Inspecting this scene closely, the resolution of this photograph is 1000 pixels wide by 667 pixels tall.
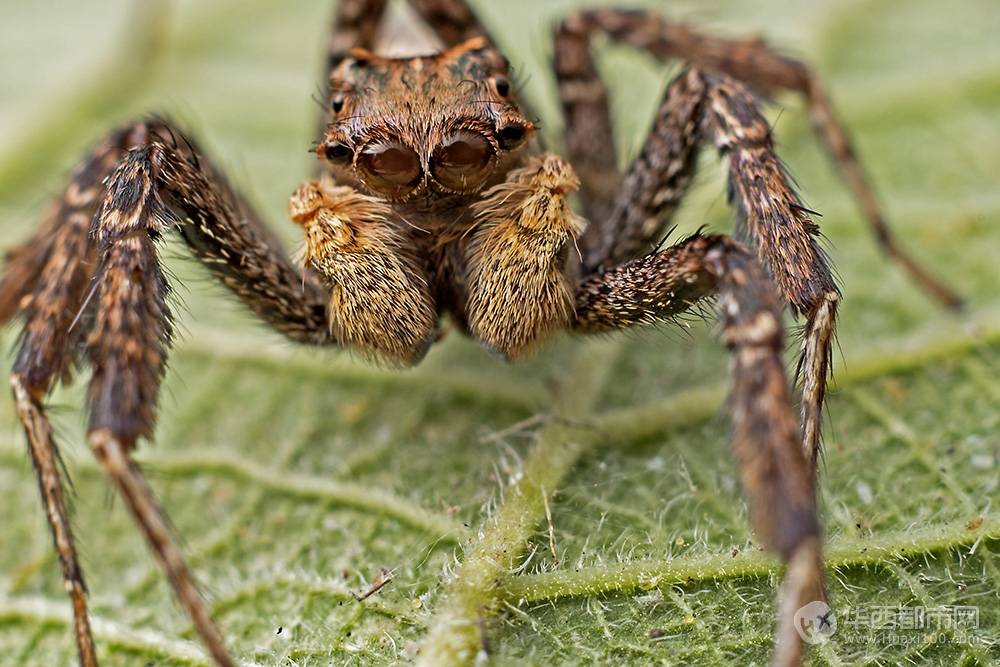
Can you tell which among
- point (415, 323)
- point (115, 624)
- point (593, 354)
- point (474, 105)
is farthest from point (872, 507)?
point (115, 624)

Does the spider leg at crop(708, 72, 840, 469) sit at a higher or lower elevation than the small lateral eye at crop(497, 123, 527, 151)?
lower

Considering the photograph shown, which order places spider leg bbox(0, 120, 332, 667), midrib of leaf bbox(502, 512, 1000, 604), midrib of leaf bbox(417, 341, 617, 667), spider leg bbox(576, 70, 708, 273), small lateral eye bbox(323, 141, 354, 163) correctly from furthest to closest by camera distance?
spider leg bbox(576, 70, 708, 273)
small lateral eye bbox(323, 141, 354, 163)
midrib of leaf bbox(502, 512, 1000, 604)
midrib of leaf bbox(417, 341, 617, 667)
spider leg bbox(0, 120, 332, 667)

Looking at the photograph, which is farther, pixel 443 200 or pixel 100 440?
pixel 443 200

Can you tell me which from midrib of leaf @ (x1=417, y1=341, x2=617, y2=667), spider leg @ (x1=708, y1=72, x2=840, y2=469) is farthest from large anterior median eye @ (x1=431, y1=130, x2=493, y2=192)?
midrib of leaf @ (x1=417, y1=341, x2=617, y2=667)

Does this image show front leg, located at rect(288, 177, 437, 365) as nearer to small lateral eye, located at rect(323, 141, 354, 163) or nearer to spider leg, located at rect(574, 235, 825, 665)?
small lateral eye, located at rect(323, 141, 354, 163)

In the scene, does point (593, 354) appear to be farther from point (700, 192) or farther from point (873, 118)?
point (873, 118)

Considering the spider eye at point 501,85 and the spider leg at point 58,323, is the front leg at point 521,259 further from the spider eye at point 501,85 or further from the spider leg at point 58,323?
the spider leg at point 58,323

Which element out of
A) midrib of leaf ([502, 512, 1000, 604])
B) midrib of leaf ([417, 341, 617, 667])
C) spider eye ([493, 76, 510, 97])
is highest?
spider eye ([493, 76, 510, 97])

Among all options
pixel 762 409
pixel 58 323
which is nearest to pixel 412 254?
pixel 58 323
